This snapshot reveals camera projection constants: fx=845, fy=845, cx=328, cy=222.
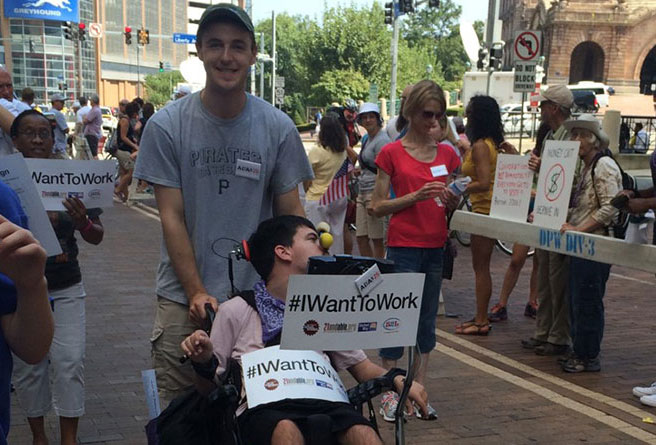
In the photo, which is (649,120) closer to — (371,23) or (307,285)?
(307,285)

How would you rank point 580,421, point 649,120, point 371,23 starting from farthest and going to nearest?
point 371,23, point 649,120, point 580,421

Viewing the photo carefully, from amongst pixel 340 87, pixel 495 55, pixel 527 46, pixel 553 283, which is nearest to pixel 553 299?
pixel 553 283

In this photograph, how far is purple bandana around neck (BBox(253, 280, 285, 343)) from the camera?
3.37 meters

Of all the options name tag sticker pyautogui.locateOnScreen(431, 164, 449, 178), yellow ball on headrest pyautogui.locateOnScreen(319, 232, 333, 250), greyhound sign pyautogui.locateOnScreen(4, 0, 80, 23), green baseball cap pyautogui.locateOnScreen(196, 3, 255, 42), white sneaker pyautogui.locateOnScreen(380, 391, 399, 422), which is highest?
greyhound sign pyautogui.locateOnScreen(4, 0, 80, 23)

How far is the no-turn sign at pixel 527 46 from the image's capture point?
16.8 metres

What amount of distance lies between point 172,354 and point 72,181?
1644 millimetres

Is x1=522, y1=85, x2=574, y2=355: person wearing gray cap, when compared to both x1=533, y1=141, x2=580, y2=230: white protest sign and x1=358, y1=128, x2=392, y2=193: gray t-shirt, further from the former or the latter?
x1=358, y1=128, x2=392, y2=193: gray t-shirt

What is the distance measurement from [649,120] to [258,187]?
24.0 metres

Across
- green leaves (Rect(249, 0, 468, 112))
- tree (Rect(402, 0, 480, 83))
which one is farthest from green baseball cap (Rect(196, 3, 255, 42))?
tree (Rect(402, 0, 480, 83))

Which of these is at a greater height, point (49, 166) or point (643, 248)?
point (49, 166)

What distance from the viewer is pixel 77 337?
4555 mm

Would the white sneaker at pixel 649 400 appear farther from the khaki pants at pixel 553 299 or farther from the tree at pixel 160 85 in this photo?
the tree at pixel 160 85

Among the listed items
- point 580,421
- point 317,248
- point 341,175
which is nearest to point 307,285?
point 317,248

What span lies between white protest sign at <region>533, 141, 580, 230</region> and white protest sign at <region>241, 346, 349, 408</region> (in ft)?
11.3
